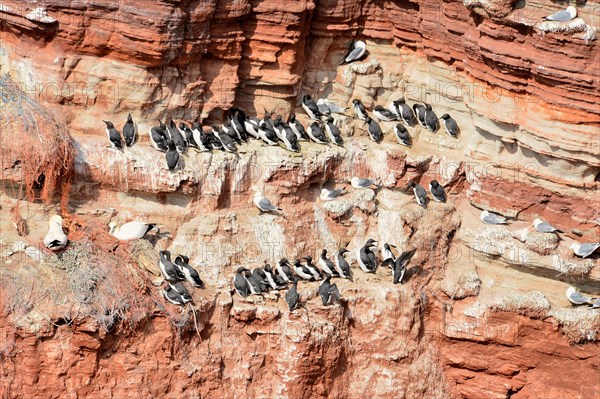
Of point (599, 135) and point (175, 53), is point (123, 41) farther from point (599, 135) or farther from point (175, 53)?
point (599, 135)

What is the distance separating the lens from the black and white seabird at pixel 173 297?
27.3 m

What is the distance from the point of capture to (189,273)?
1088 inches

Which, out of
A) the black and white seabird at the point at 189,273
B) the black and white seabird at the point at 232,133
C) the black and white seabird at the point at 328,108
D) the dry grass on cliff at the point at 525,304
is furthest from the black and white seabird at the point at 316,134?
the dry grass on cliff at the point at 525,304

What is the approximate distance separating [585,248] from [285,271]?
585cm

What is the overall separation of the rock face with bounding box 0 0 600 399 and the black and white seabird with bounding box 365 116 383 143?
21 centimetres

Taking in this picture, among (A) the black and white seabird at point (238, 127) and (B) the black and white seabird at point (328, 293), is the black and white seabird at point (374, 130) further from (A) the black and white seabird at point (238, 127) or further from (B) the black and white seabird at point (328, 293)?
(B) the black and white seabird at point (328, 293)

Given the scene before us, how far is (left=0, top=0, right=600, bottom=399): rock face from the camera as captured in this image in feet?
88.6

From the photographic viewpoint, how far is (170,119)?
29.2 metres

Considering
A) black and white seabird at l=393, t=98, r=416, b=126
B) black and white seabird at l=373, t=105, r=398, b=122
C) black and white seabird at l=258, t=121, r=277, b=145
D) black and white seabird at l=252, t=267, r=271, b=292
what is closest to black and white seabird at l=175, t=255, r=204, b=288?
black and white seabird at l=252, t=267, r=271, b=292

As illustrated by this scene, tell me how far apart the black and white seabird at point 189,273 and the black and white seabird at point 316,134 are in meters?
3.92

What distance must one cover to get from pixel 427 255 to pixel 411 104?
10.9 ft

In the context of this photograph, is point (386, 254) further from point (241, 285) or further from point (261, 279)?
point (241, 285)

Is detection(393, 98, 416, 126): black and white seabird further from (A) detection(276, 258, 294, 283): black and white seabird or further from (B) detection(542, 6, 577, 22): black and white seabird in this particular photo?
(B) detection(542, 6, 577, 22): black and white seabird

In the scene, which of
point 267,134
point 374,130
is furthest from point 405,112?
point 267,134
